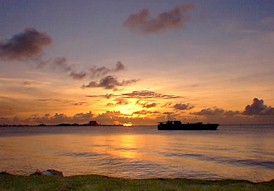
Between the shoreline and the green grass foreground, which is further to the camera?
the shoreline

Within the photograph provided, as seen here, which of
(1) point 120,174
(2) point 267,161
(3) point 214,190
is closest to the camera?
(3) point 214,190

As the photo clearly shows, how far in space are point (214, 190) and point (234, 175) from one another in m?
29.3

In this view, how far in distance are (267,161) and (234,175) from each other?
2277cm

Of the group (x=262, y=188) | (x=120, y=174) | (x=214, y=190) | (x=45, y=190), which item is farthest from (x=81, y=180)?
(x=120, y=174)

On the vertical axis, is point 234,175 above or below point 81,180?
below

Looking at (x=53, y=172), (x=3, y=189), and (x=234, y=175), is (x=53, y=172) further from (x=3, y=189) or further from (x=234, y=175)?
(x=234, y=175)

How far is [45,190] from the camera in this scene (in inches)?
816

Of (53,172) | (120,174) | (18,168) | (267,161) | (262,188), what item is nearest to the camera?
(262,188)

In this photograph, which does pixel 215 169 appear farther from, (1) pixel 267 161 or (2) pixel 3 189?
(2) pixel 3 189

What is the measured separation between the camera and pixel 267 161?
6562cm

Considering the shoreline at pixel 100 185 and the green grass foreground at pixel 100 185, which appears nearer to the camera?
the green grass foreground at pixel 100 185

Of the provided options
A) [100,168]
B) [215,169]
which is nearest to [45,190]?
[100,168]

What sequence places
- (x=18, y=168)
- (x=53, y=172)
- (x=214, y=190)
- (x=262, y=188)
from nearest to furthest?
(x=214, y=190)
(x=262, y=188)
(x=53, y=172)
(x=18, y=168)

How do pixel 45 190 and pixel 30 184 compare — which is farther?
pixel 30 184
